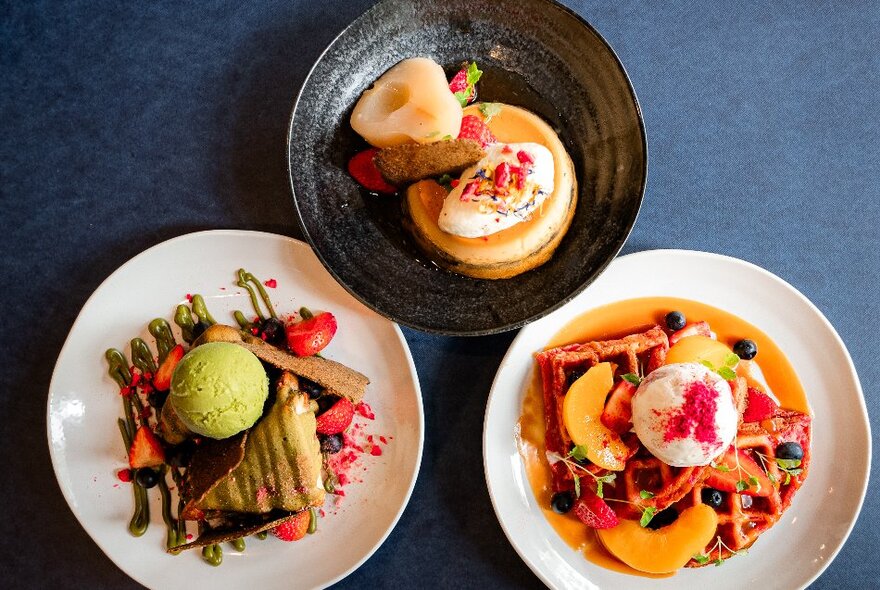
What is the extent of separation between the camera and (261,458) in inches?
79.8

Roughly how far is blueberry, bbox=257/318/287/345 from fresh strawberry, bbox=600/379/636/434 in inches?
41.9

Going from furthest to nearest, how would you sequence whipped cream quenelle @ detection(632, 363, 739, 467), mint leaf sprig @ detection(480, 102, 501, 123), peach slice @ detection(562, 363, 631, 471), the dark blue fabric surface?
1. the dark blue fabric surface
2. mint leaf sprig @ detection(480, 102, 501, 123)
3. peach slice @ detection(562, 363, 631, 471)
4. whipped cream quenelle @ detection(632, 363, 739, 467)

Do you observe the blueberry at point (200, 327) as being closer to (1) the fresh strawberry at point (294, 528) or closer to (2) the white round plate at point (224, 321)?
(2) the white round plate at point (224, 321)

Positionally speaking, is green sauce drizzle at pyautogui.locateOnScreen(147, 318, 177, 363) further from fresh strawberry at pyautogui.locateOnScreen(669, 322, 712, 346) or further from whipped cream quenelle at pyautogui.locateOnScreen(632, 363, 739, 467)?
fresh strawberry at pyautogui.locateOnScreen(669, 322, 712, 346)

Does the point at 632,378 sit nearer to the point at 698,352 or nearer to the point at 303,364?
the point at 698,352

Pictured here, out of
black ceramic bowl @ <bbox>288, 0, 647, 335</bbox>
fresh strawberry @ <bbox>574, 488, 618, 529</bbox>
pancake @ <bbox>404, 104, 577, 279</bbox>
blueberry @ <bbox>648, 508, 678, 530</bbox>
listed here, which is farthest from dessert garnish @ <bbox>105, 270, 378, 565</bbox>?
blueberry @ <bbox>648, 508, 678, 530</bbox>

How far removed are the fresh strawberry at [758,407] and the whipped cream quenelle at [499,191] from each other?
0.92 meters

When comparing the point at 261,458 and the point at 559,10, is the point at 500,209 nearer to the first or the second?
the point at 559,10

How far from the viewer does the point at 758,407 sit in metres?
2.10

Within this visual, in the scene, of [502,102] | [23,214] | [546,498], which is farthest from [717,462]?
[23,214]

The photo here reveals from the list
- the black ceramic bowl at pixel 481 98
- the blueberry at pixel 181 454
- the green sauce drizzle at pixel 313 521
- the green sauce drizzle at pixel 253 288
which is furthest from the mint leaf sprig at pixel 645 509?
the blueberry at pixel 181 454

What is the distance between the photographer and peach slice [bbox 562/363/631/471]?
6.51 ft

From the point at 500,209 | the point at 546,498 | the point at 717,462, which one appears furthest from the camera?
the point at 546,498

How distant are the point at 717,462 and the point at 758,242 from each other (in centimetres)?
78
